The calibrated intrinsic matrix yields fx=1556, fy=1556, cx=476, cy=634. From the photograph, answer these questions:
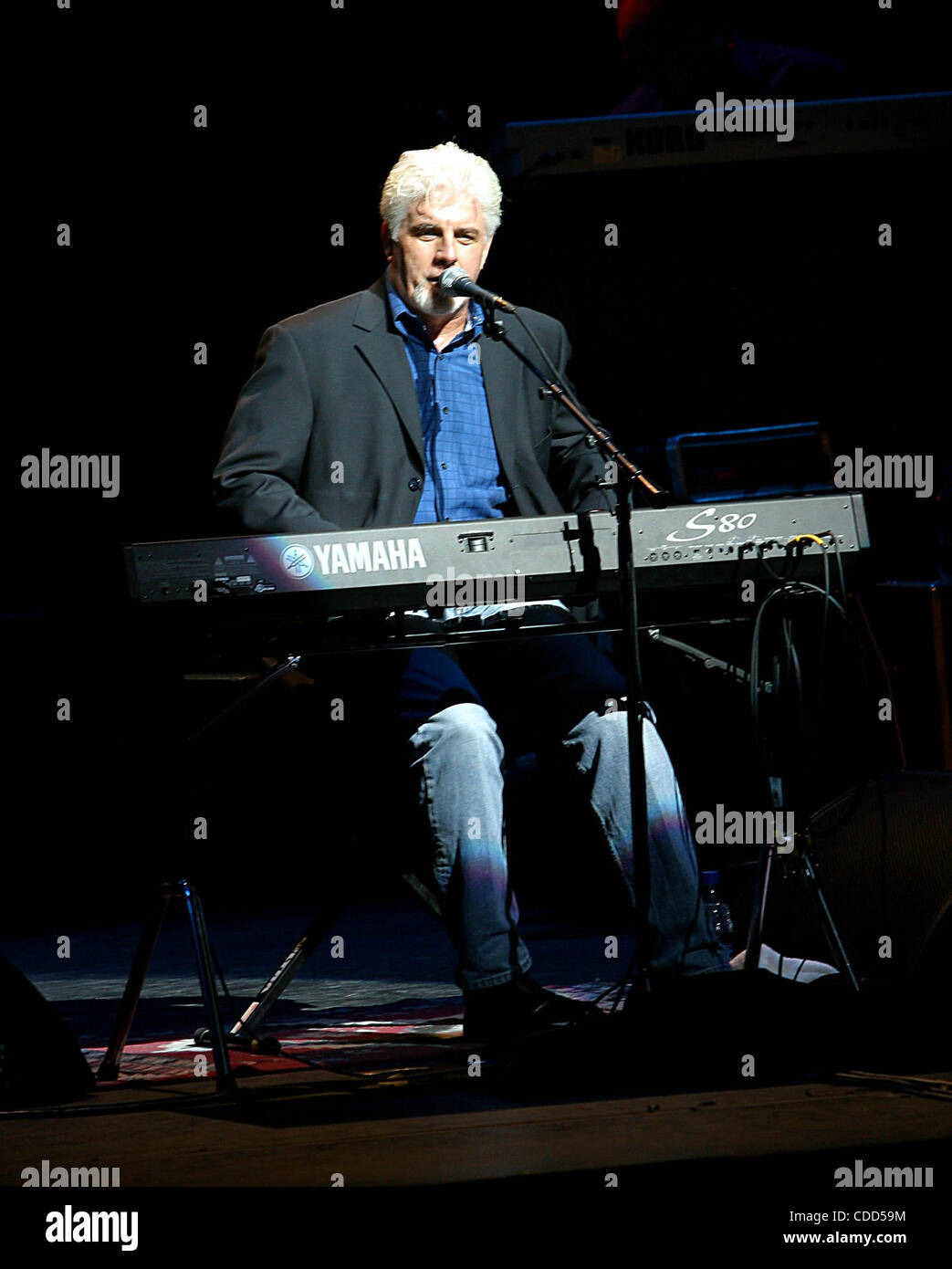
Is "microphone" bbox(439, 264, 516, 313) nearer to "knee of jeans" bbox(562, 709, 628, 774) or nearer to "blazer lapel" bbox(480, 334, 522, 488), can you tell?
"blazer lapel" bbox(480, 334, 522, 488)

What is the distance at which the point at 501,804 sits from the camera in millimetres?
2457

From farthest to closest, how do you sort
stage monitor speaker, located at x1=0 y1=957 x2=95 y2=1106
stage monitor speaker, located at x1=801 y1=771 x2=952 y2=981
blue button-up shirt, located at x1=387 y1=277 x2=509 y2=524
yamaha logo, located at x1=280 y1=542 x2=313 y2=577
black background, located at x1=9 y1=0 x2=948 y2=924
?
black background, located at x1=9 y1=0 x2=948 y2=924
blue button-up shirt, located at x1=387 y1=277 x2=509 y2=524
stage monitor speaker, located at x1=801 y1=771 x2=952 y2=981
yamaha logo, located at x1=280 y1=542 x2=313 y2=577
stage monitor speaker, located at x1=0 y1=957 x2=95 y2=1106

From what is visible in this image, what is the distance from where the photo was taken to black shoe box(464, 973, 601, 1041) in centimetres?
235

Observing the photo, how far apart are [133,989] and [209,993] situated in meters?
0.29

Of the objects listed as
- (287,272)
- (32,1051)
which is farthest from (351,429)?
(287,272)

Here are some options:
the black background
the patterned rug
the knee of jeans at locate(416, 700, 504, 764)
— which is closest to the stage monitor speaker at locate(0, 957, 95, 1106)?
the patterned rug

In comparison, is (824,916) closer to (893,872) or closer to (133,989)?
(893,872)

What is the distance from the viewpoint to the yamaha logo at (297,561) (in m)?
2.27

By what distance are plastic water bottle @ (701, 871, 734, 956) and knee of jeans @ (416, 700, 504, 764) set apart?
25.1 inches

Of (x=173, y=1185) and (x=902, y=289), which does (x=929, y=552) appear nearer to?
(x=902, y=289)

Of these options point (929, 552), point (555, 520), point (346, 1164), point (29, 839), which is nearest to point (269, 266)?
point (29, 839)

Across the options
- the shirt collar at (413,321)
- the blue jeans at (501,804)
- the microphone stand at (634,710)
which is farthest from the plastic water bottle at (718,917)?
the shirt collar at (413,321)

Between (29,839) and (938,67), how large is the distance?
3.69 meters

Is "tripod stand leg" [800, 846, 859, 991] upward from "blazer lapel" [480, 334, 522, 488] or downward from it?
downward
